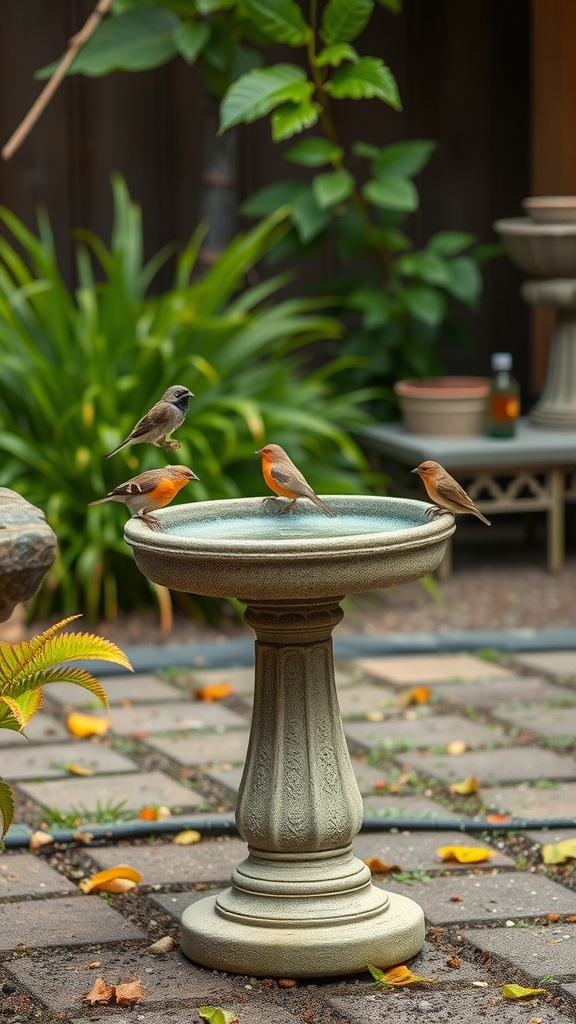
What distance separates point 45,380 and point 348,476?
4.20ft

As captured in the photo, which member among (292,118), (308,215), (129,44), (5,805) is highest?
(129,44)

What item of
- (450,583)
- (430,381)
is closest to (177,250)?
(430,381)

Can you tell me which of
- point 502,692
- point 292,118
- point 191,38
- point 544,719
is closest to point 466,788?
point 544,719

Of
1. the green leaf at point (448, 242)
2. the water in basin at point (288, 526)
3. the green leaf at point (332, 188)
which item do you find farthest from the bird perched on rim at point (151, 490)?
the green leaf at point (448, 242)

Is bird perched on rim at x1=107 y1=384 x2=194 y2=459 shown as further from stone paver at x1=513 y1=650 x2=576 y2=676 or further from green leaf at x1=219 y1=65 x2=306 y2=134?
stone paver at x1=513 y1=650 x2=576 y2=676

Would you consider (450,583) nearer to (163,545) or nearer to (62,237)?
(62,237)

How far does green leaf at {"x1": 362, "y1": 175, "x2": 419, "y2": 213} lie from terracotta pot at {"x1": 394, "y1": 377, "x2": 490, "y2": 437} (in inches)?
29.7

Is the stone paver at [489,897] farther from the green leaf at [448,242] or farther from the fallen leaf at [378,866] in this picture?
the green leaf at [448,242]

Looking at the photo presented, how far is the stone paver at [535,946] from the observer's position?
340 cm

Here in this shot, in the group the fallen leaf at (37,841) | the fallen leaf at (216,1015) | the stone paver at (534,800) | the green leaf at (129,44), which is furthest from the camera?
the green leaf at (129,44)

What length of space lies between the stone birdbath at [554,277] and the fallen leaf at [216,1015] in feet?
14.6

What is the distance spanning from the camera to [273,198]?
721 centimetres

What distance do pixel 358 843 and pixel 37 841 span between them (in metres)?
0.78

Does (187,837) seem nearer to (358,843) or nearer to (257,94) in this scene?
(358,843)
